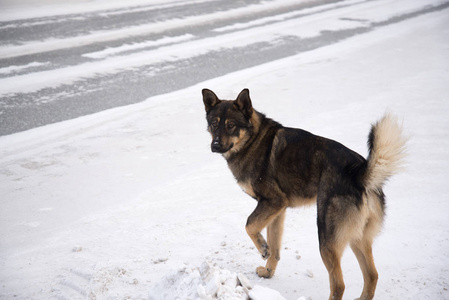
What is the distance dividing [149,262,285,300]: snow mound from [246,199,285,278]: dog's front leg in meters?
0.59

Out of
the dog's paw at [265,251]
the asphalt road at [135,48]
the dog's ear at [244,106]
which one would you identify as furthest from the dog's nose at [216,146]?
the asphalt road at [135,48]

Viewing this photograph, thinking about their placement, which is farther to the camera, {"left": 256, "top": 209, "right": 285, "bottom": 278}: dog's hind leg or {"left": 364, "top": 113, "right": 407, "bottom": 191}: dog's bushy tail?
{"left": 256, "top": 209, "right": 285, "bottom": 278}: dog's hind leg

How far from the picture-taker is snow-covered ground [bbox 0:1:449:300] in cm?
432

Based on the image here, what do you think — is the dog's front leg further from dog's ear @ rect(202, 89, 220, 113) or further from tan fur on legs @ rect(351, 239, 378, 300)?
dog's ear @ rect(202, 89, 220, 113)

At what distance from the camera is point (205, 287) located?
11.4 ft

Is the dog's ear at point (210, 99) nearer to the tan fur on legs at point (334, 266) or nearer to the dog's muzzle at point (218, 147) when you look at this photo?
the dog's muzzle at point (218, 147)

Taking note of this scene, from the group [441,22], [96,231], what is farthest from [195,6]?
[96,231]

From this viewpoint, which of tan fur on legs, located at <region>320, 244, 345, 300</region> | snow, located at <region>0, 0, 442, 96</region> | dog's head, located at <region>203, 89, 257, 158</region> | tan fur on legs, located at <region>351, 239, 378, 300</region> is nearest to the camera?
tan fur on legs, located at <region>320, 244, 345, 300</region>

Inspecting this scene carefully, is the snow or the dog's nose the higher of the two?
the snow

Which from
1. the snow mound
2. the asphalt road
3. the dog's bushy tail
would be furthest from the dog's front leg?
the asphalt road

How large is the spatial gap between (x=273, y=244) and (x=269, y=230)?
14 centimetres

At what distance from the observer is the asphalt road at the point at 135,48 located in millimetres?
8648

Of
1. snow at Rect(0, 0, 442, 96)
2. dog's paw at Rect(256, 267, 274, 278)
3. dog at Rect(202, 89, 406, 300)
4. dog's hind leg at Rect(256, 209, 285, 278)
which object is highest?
snow at Rect(0, 0, 442, 96)

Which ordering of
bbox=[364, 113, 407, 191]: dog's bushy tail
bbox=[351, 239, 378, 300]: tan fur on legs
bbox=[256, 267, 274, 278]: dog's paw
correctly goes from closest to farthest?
bbox=[364, 113, 407, 191]: dog's bushy tail → bbox=[351, 239, 378, 300]: tan fur on legs → bbox=[256, 267, 274, 278]: dog's paw
